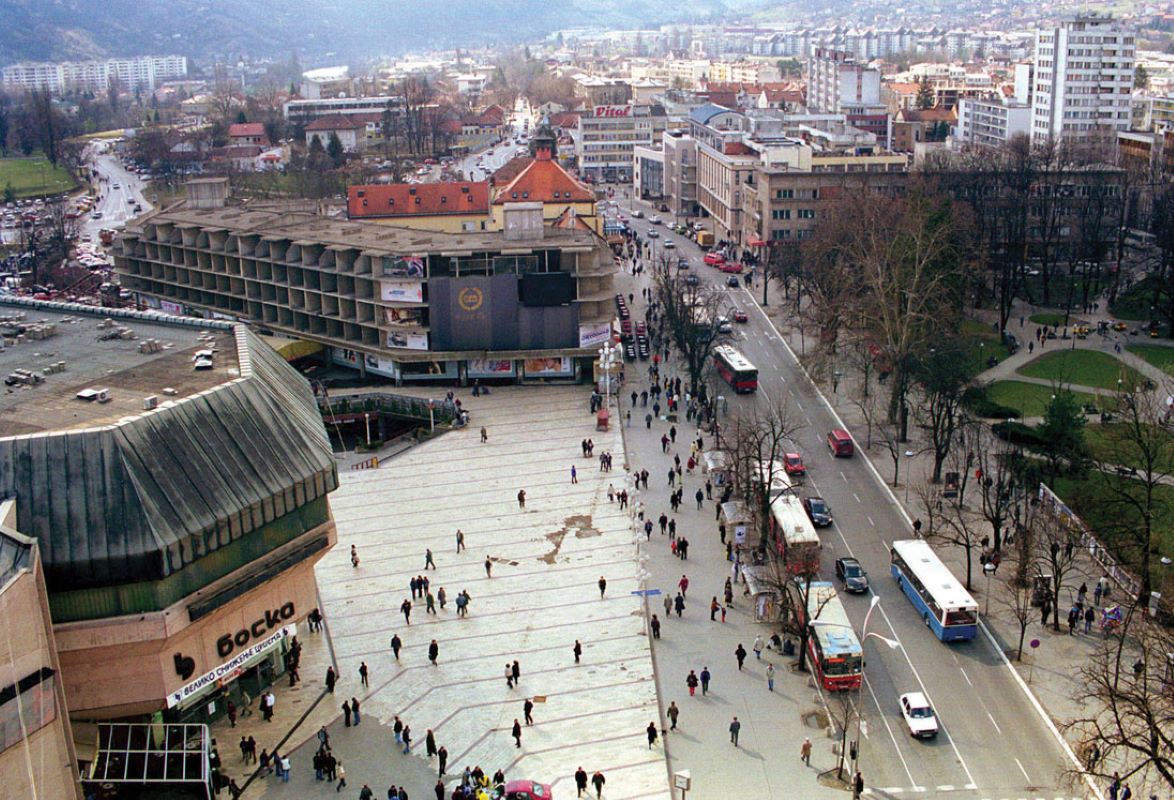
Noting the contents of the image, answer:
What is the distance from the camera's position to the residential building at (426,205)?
99.3m

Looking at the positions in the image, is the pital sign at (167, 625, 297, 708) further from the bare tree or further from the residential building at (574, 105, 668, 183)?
the residential building at (574, 105, 668, 183)

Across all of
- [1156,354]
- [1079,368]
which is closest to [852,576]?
[1079,368]

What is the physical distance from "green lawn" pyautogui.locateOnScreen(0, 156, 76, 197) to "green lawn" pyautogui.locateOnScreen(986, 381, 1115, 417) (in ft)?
446

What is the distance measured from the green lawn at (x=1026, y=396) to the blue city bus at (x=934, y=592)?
22899 mm

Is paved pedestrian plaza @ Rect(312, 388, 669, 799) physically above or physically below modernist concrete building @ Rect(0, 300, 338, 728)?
below

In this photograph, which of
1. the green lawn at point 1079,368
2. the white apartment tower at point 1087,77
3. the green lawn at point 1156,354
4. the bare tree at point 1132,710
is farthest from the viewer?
the white apartment tower at point 1087,77

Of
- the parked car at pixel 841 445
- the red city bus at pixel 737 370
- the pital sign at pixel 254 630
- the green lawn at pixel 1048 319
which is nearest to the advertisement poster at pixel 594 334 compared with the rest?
the red city bus at pixel 737 370

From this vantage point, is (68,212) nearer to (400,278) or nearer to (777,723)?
(400,278)

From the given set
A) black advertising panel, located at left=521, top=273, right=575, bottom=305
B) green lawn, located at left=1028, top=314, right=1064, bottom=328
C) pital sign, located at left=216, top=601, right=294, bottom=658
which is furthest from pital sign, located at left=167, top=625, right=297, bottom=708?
green lawn, located at left=1028, top=314, right=1064, bottom=328

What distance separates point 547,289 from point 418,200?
32.3 m

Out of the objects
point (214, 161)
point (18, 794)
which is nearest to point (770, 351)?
point (18, 794)

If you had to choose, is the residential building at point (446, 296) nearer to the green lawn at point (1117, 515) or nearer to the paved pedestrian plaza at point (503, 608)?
the paved pedestrian plaza at point (503, 608)

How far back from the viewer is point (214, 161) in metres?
176

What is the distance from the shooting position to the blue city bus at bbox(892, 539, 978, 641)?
139 ft
